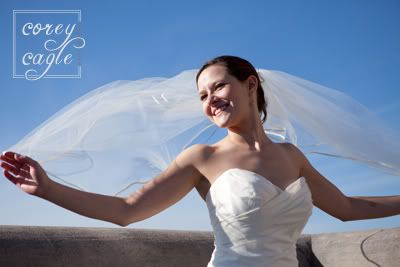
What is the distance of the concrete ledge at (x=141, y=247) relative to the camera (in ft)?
7.59

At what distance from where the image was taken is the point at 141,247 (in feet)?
8.72

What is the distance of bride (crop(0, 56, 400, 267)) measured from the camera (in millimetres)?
1669

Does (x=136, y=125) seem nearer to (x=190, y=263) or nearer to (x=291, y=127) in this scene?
(x=291, y=127)

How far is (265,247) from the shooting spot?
1.74 m

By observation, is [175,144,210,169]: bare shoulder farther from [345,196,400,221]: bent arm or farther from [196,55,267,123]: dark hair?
[345,196,400,221]: bent arm

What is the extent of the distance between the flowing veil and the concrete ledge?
1.44 ft

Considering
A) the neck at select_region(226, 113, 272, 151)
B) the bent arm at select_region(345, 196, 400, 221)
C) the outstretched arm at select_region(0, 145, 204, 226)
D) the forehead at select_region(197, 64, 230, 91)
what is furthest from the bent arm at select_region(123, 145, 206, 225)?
the bent arm at select_region(345, 196, 400, 221)

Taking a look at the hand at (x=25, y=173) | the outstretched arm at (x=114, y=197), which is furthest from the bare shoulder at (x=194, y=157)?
the hand at (x=25, y=173)

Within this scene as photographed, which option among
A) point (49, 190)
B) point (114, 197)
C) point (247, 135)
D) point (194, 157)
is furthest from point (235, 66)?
point (49, 190)

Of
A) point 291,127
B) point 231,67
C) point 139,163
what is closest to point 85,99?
point 139,163

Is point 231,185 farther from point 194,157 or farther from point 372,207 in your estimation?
point 372,207

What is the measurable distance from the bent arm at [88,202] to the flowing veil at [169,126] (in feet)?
1.22

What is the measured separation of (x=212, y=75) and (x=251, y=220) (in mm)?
518

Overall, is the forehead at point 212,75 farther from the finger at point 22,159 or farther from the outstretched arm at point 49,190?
the finger at point 22,159
